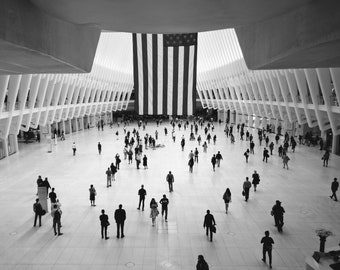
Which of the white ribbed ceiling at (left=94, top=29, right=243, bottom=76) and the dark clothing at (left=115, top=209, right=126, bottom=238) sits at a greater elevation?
the white ribbed ceiling at (left=94, top=29, right=243, bottom=76)

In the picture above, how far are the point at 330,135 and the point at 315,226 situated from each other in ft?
52.2

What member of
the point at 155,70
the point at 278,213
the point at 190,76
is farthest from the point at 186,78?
the point at 278,213

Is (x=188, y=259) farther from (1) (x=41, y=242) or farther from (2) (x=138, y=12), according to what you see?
(2) (x=138, y=12)

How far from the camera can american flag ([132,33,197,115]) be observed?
24312mm

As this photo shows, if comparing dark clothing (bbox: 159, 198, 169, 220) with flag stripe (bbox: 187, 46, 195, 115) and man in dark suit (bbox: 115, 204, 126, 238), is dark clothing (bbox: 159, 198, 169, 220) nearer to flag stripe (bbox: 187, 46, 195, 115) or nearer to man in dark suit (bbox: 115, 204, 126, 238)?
man in dark suit (bbox: 115, 204, 126, 238)

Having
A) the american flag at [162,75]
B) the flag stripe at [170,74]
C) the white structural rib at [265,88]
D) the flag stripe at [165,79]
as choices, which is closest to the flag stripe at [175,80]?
the american flag at [162,75]

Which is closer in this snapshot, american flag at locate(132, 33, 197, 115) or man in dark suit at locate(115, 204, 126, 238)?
man in dark suit at locate(115, 204, 126, 238)

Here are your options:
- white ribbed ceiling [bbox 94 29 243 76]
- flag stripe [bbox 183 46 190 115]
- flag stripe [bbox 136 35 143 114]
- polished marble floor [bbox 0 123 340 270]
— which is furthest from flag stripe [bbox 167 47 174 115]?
polished marble floor [bbox 0 123 340 270]

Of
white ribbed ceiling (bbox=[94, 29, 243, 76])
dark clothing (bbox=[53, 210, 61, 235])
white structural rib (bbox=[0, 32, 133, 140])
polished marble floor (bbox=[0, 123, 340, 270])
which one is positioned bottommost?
polished marble floor (bbox=[0, 123, 340, 270])

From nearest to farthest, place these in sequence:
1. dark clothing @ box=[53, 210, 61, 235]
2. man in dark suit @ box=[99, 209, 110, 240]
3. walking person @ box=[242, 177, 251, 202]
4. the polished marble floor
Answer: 1. the polished marble floor
2. man in dark suit @ box=[99, 209, 110, 240]
3. dark clothing @ box=[53, 210, 61, 235]
4. walking person @ box=[242, 177, 251, 202]

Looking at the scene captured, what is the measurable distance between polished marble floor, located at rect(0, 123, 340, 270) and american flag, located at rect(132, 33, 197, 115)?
33.1 ft

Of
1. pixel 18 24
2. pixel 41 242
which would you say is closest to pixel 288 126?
pixel 41 242

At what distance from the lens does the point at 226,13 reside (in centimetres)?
441

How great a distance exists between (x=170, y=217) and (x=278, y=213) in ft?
9.53
